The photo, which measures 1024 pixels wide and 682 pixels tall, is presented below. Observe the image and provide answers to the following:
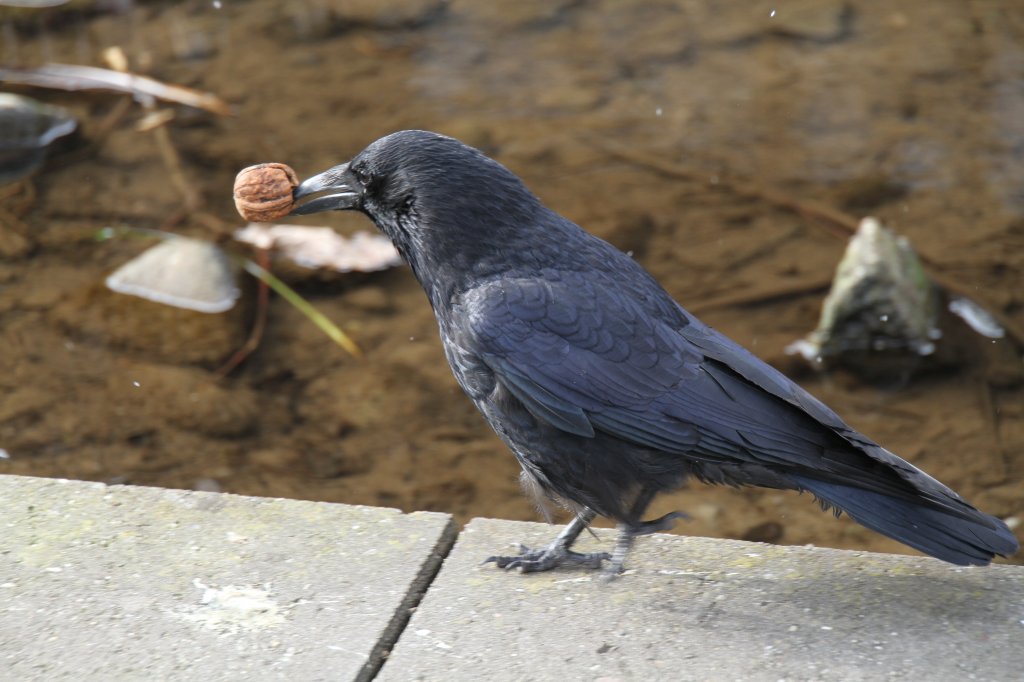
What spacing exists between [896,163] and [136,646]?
481 cm

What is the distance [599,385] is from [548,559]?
433 millimetres

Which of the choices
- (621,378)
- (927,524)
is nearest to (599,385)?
(621,378)

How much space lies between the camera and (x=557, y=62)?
7.35m

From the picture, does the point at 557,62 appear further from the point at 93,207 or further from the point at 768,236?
the point at 93,207

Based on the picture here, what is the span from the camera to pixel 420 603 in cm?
277

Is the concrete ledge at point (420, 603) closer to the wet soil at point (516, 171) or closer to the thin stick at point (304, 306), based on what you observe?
the wet soil at point (516, 171)

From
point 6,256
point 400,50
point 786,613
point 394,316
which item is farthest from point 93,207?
point 786,613

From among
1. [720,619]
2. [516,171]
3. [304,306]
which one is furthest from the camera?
[516,171]

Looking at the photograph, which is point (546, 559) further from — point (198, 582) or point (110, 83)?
point (110, 83)

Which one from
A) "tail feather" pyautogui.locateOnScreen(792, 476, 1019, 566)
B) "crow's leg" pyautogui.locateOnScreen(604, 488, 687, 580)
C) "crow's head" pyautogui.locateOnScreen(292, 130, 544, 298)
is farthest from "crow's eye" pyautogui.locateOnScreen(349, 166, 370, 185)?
"tail feather" pyautogui.locateOnScreen(792, 476, 1019, 566)

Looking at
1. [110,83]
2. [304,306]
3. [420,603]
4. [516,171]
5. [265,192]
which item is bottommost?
[304,306]

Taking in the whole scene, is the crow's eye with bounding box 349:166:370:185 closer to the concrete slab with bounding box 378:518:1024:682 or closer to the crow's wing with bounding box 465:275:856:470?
the crow's wing with bounding box 465:275:856:470

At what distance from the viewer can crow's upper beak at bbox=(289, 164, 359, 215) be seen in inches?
126

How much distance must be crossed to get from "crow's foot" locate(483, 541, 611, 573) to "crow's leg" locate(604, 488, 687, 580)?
5cm
